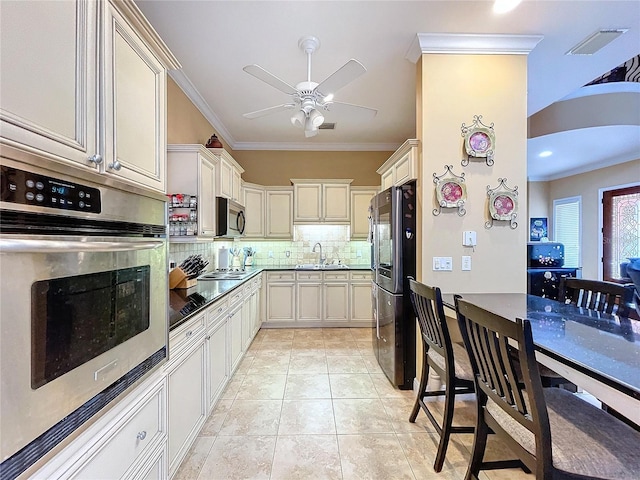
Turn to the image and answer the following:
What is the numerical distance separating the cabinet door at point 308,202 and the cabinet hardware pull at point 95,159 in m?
3.99

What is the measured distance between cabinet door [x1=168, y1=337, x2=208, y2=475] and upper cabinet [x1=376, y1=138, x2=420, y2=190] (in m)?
2.20

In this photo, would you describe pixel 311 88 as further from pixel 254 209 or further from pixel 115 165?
pixel 254 209

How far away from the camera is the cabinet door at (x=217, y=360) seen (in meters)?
2.30

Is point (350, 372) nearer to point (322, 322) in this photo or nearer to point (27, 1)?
point (322, 322)

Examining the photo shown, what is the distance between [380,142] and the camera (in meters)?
5.19

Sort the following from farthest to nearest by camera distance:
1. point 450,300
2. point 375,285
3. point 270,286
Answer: point 270,286, point 375,285, point 450,300

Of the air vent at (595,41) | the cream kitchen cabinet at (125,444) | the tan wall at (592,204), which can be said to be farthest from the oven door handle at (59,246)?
the tan wall at (592,204)

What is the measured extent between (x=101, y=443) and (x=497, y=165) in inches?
119

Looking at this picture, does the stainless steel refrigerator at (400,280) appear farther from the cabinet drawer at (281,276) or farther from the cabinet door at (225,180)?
the cabinet drawer at (281,276)

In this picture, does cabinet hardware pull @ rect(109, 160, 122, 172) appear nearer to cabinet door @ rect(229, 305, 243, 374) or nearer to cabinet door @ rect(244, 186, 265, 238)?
cabinet door @ rect(229, 305, 243, 374)

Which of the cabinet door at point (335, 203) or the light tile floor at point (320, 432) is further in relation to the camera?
the cabinet door at point (335, 203)

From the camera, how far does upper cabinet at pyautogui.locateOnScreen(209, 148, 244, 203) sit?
11.2 feet

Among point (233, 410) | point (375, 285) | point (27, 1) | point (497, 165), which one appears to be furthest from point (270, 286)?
point (27, 1)

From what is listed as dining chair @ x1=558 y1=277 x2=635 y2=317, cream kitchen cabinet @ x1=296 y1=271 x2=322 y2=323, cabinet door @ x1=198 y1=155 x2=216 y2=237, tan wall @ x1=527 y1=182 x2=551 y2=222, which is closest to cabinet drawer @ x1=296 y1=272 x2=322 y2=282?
cream kitchen cabinet @ x1=296 y1=271 x2=322 y2=323
